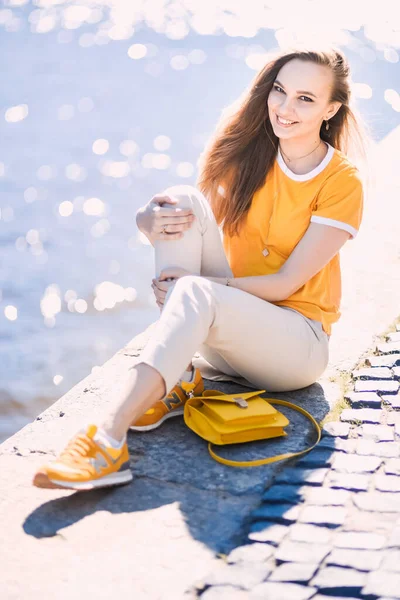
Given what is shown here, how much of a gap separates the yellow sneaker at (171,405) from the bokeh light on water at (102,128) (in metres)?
1.49

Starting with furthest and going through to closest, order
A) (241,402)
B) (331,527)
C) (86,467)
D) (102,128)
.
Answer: (102,128) < (241,402) < (86,467) < (331,527)

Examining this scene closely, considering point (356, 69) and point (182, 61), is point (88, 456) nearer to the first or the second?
point (356, 69)

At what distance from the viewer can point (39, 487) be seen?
111 inches

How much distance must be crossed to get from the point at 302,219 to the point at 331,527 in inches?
52.9

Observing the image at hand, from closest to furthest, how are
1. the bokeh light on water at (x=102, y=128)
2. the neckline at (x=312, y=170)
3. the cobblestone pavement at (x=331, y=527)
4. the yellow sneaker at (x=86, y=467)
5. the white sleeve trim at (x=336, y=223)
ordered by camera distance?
the cobblestone pavement at (x=331, y=527)
the yellow sneaker at (x=86, y=467)
the white sleeve trim at (x=336, y=223)
the neckline at (x=312, y=170)
the bokeh light on water at (x=102, y=128)

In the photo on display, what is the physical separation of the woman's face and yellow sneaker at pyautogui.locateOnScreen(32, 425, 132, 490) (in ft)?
4.81

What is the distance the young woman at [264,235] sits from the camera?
3213 mm

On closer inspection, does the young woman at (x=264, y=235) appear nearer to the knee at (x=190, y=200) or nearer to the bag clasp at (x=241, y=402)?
the knee at (x=190, y=200)

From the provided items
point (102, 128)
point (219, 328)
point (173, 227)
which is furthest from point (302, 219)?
point (102, 128)

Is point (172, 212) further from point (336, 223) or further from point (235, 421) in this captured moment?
point (235, 421)

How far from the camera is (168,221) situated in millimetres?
3381

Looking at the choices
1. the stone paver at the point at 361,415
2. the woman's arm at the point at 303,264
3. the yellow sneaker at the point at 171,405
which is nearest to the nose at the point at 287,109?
the woman's arm at the point at 303,264

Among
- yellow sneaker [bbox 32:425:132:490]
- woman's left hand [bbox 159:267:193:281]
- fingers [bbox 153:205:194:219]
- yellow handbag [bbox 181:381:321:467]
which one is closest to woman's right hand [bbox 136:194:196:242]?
fingers [bbox 153:205:194:219]

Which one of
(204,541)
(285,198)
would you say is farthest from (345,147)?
(204,541)
